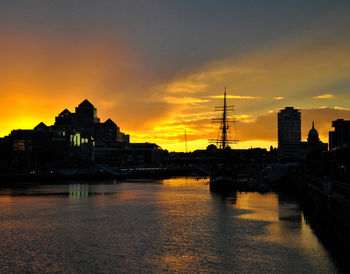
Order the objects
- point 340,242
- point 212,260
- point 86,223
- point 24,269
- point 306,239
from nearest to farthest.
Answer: point 24,269
point 212,260
point 340,242
point 306,239
point 86,223

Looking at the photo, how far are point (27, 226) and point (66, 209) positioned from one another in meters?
20.2

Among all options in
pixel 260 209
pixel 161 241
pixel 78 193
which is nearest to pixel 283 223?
pixel 260 209

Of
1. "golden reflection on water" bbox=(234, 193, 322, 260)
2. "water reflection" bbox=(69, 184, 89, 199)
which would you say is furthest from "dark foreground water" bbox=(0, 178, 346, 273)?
"water reflection" bbox=(69, 184, 89, 199)

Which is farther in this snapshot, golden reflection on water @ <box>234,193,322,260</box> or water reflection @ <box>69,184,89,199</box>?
water reflection @ <box>69,184,89,199</box>

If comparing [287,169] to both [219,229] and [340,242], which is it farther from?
[340,242]

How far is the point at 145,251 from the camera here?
137 feet

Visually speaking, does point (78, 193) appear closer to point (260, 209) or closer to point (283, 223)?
point (260, 209)

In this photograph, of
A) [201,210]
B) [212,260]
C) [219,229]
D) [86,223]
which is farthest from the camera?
[201,210]

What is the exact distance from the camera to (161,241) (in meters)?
46.3

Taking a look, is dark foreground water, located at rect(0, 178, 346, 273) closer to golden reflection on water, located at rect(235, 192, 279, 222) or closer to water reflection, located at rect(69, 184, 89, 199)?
golden reflection on water, located at rect(235, 192, 279, 222)

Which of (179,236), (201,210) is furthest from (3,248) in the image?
(201,210)

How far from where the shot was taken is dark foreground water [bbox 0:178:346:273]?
3625 centimetres

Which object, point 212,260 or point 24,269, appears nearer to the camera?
point 24,269

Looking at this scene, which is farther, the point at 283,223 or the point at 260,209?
the point at 260,209
